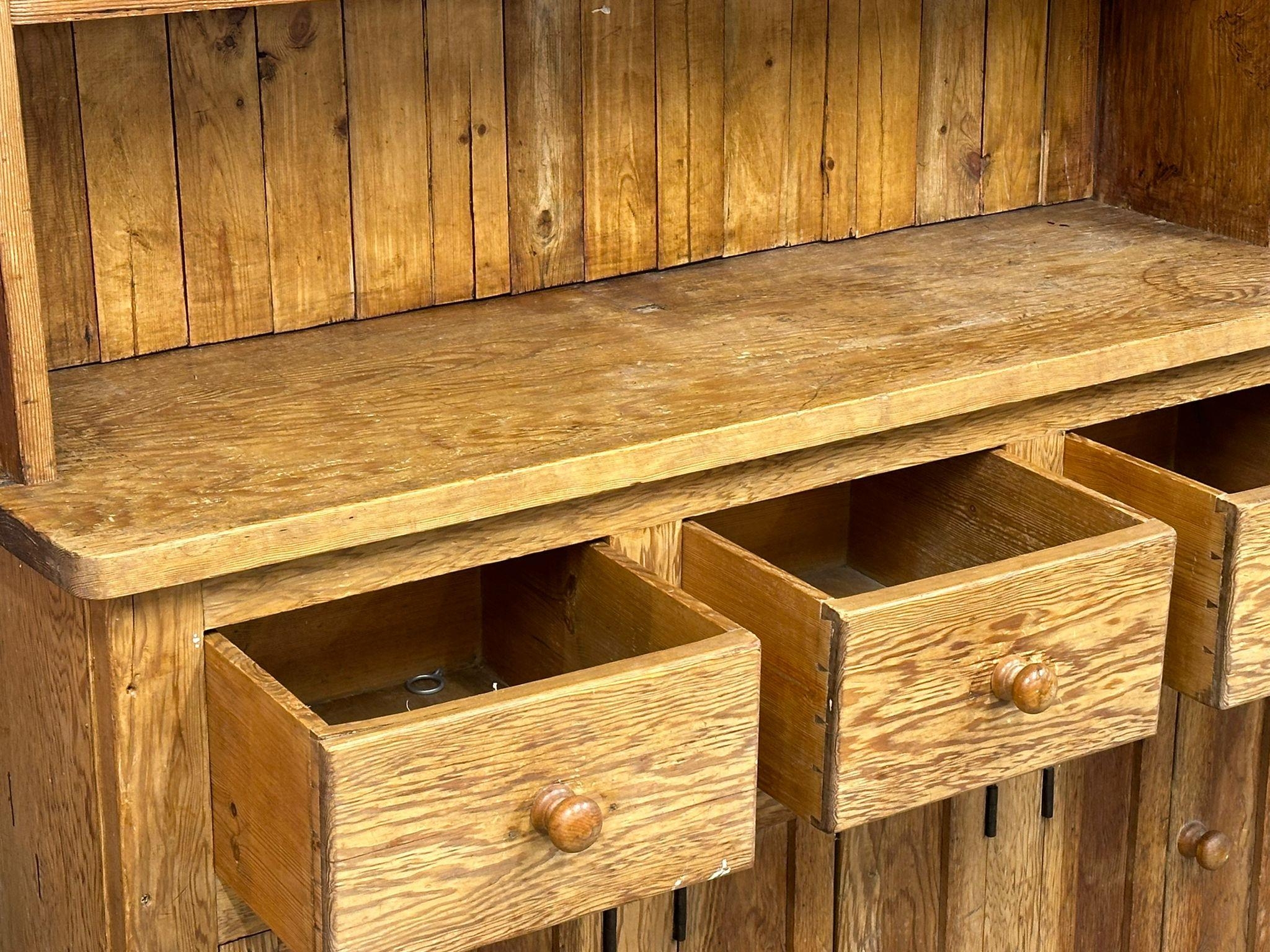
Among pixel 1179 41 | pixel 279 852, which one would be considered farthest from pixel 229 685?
pixel 1179 41

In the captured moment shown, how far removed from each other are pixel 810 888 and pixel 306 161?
0.88 metres

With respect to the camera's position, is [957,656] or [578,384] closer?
[957,656]

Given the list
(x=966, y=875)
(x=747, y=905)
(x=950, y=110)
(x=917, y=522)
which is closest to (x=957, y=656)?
(x=917, y=522)

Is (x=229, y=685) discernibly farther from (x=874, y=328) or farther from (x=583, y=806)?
(x=874, y=328)

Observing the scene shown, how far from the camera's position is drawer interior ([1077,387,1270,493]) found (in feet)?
6.56

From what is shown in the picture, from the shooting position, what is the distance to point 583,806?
1270 mm

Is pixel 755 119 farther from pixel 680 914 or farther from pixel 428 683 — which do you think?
pixel 680 914

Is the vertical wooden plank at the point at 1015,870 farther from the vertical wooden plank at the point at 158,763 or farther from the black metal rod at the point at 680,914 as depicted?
the vertical wooden plank at the point at 158,763

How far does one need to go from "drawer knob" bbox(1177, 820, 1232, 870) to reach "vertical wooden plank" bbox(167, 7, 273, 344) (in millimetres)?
1214

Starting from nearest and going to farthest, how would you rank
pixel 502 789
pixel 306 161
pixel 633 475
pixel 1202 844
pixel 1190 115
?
pixel 502 789 < pixel 633 475 < pixel 306 161 < pixel 1190 115 < pixel 1202 844

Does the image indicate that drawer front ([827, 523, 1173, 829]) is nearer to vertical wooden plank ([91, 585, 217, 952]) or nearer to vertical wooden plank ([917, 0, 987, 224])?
vertical wooden plank ([91, 585, 217, 952])

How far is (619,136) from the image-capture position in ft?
6.06

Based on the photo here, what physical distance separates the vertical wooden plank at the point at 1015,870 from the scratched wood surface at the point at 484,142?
651 mm

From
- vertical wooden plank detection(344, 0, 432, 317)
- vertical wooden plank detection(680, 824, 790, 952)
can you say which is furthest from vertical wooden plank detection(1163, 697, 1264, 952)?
vertical wooden plank detection(344, 0, 432, 317)
